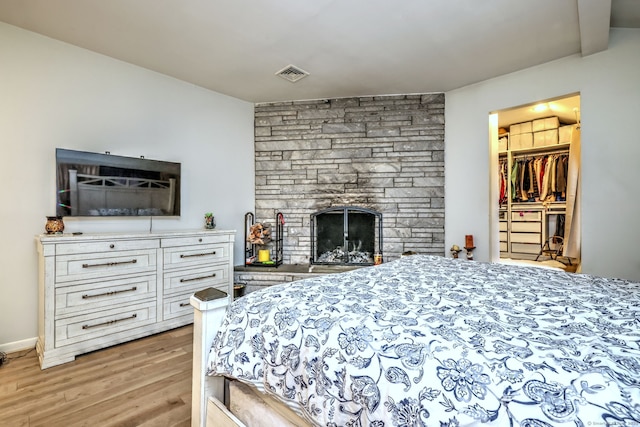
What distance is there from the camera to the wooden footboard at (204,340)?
3.56 feet

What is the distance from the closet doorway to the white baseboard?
547 cm

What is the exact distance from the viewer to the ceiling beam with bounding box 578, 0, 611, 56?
6.01 feet

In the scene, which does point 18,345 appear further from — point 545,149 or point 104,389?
point 545,149

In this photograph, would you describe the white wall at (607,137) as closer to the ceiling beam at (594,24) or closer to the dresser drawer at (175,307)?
the ceiling beam at (594,24)

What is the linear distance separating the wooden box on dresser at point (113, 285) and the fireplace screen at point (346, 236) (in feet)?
4.21

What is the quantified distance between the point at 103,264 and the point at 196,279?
0.74m

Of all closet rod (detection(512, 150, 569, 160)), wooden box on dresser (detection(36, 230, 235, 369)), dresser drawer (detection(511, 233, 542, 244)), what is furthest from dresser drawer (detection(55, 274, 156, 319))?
closet rod (detection(512, 150, 569, 160))

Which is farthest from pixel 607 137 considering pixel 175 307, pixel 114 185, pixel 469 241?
pixel 114 185

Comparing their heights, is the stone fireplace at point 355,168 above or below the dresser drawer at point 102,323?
above

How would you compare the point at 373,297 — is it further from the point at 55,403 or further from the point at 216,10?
the point at 216,10

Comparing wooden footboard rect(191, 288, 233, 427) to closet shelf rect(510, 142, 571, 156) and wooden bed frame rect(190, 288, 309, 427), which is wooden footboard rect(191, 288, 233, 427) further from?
closet shelf rect(510, 142, 571, 156)

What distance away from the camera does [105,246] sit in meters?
2.22

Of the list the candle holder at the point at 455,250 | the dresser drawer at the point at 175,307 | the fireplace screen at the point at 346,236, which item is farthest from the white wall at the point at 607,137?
the dresser drawer at the point at 175,307

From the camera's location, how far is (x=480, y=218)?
3.17 meters
